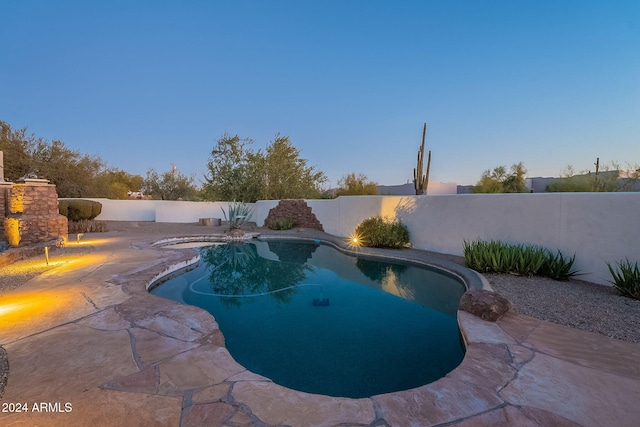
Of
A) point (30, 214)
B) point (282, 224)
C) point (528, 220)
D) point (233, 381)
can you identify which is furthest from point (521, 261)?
point (30, 214)

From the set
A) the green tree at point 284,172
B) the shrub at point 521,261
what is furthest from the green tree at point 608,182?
the green tree at point 284,172

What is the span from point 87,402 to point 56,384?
40cm

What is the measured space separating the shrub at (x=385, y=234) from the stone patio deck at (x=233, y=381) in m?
5.39

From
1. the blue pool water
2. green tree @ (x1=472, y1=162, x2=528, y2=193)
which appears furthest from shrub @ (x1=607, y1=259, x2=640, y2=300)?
green tree @ (x1=472, y1=162, x2=528, y2=193)

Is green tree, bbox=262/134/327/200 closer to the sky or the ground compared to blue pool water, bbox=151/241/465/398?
closer to the sky

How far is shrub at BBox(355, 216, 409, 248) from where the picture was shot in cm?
872

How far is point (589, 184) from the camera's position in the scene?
12375mm

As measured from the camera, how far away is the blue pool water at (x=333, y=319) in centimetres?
269

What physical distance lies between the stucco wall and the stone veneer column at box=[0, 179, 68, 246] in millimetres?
8903

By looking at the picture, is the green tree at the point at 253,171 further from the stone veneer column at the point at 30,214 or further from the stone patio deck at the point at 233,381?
the stone patio deck at the point at 233,381

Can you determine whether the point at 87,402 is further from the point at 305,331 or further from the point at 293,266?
the point at 293,266

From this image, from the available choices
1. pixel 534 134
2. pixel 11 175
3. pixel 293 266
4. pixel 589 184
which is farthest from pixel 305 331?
pixel 11 175

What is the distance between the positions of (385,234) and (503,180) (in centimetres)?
1709

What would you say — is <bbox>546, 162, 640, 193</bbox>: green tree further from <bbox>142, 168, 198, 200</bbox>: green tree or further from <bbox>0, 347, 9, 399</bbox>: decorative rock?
<bbox>142, 168, 198, 200</bbox>: green tree
